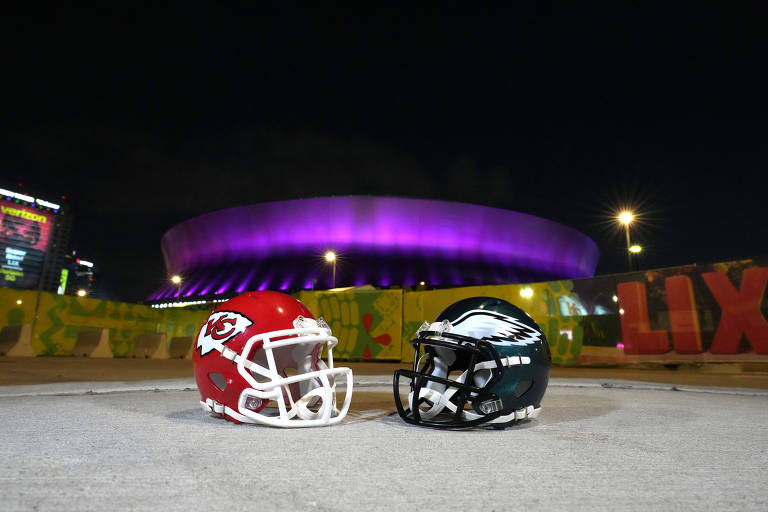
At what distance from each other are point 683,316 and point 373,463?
36.1 ft

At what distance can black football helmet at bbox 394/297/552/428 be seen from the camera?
8.68ft

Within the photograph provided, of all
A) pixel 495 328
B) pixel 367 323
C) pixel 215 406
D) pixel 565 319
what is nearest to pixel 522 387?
pixel 495 328

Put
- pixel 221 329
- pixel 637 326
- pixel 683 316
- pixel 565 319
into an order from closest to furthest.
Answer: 1. pixel 221 329
2. pixel 683 316
3. pixel 637 326
4. pixel 565 319

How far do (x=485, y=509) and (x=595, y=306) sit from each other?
39.2 feet

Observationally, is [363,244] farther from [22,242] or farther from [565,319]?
[22,242]

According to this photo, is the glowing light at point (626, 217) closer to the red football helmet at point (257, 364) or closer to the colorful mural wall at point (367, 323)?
the colorful mural wall at point (367, 323)

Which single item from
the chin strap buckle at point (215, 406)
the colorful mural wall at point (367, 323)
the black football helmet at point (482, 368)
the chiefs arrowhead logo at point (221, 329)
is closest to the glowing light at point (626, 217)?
the colorful mural wall at point (367, 323)

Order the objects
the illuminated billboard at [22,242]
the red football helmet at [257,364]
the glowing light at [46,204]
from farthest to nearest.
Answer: the glowing light at [46,204]
the illuminated billboard at [22,242]
the red football helmet at [257,364]

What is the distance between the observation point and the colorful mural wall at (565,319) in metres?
9.95

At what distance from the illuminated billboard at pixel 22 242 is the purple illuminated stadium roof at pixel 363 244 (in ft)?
85.3

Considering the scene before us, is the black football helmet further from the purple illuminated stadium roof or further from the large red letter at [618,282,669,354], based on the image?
the purple illuminated stadium roof

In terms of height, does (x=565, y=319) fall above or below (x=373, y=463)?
above

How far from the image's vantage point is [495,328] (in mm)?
2883

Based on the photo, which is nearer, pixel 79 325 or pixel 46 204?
pixel 79 325
